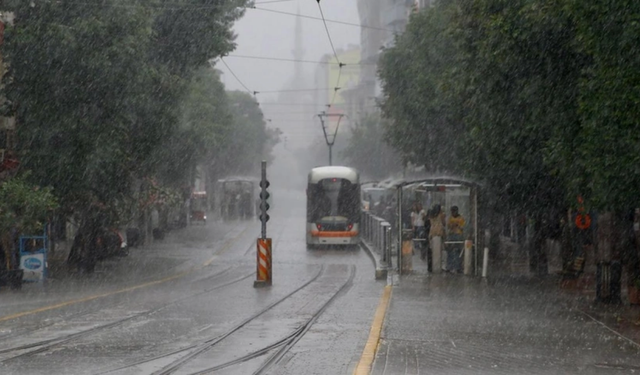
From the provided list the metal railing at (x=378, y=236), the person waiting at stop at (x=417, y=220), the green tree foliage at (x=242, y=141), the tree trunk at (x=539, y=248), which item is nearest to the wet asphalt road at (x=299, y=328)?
the tree trunk at (x=539, y=248)

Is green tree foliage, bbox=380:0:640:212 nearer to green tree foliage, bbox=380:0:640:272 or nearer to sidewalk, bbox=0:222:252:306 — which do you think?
green tree foliage, bbox=380:0:640:272

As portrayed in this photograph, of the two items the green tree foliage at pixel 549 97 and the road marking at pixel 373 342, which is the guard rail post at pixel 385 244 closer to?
the green tree foliage at pixel 549 97

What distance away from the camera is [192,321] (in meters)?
17.8

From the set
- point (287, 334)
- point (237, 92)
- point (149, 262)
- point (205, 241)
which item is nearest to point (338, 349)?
point (287, 334)

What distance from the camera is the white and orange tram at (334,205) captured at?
43531 millimetres

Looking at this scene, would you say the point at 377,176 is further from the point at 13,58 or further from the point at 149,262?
the point at 13,58

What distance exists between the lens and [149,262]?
126 ft

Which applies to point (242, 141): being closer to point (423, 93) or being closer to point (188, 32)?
point (423, 93)

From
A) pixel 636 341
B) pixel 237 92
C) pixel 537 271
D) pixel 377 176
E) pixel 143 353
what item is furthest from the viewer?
pixel 237 92

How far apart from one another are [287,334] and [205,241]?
35.2m

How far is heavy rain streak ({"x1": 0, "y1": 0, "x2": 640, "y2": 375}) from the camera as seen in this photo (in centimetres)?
1441

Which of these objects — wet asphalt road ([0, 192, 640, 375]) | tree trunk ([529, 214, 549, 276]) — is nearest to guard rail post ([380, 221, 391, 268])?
wet asphalt road ([0, 192, 640, 375])

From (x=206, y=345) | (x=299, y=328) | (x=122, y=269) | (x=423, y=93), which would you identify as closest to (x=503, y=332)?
(x=299, y=328)

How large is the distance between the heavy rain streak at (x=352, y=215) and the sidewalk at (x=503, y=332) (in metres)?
0.07
